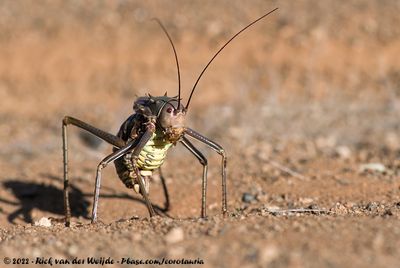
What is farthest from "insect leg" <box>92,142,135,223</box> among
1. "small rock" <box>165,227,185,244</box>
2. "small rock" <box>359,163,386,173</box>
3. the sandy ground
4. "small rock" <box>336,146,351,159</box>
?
"small rock" <box>336,146,351,159</box>

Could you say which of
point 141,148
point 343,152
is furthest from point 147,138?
point 343,152

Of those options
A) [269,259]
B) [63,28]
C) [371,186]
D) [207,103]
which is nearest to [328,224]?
[269,259]

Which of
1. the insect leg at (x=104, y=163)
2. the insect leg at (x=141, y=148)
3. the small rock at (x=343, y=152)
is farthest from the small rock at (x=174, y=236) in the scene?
the small rock at (x=343, y=152)

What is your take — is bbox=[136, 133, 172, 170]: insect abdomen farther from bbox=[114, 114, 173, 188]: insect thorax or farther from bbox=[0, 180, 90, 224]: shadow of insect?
bbox=[0, 180, 90, 224]: shadow of insect

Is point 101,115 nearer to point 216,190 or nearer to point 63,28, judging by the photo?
point 63,28

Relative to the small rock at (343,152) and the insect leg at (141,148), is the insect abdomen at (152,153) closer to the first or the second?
the insect leg at (141,148)

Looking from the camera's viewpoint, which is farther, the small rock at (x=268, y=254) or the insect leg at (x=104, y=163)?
the insect leg at (x=104, y=163)

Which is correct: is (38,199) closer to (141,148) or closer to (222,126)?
(141,148)
